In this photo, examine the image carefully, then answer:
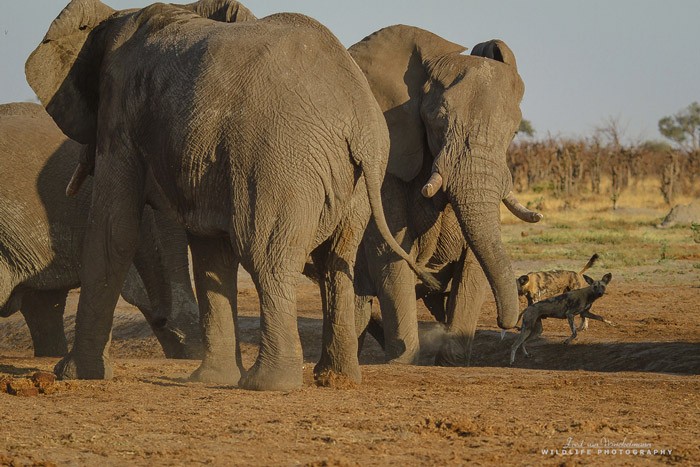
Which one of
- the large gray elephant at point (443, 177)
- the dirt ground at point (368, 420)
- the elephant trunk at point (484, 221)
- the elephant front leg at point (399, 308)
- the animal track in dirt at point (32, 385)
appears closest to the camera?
the dirt ground at point (368, 420)

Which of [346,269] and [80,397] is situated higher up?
[346,269]

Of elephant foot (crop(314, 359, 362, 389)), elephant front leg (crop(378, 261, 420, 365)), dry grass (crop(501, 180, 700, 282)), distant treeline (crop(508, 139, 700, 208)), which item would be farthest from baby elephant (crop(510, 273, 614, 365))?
distant treeline (crop(508, 139, 700, 208))

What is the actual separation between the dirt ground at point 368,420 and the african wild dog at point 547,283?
436 cm

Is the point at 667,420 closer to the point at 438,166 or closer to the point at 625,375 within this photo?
the point at 625,375

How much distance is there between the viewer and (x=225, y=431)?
6.04m

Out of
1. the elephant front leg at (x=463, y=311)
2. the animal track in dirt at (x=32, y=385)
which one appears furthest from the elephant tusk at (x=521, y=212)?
the animal track in dirt at (x=32, y=385)

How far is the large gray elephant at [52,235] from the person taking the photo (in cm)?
996

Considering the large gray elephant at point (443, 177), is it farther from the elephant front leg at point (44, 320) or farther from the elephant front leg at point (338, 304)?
the elephant front leg at point (44, 320)

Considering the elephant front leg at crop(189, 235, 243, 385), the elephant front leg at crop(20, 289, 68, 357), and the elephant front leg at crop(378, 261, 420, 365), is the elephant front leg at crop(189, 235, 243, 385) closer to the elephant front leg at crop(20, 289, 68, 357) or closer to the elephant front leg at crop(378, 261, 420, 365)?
the elephant front leg at crop(378, 261, 420, 365)

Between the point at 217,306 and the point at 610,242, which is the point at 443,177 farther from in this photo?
the point at 610,242

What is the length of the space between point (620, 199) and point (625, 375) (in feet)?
91.9

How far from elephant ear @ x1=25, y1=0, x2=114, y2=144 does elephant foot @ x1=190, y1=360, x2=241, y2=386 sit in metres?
1.90

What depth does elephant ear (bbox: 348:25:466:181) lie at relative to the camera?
10562mm

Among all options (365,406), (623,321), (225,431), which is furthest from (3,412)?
(623,321)
